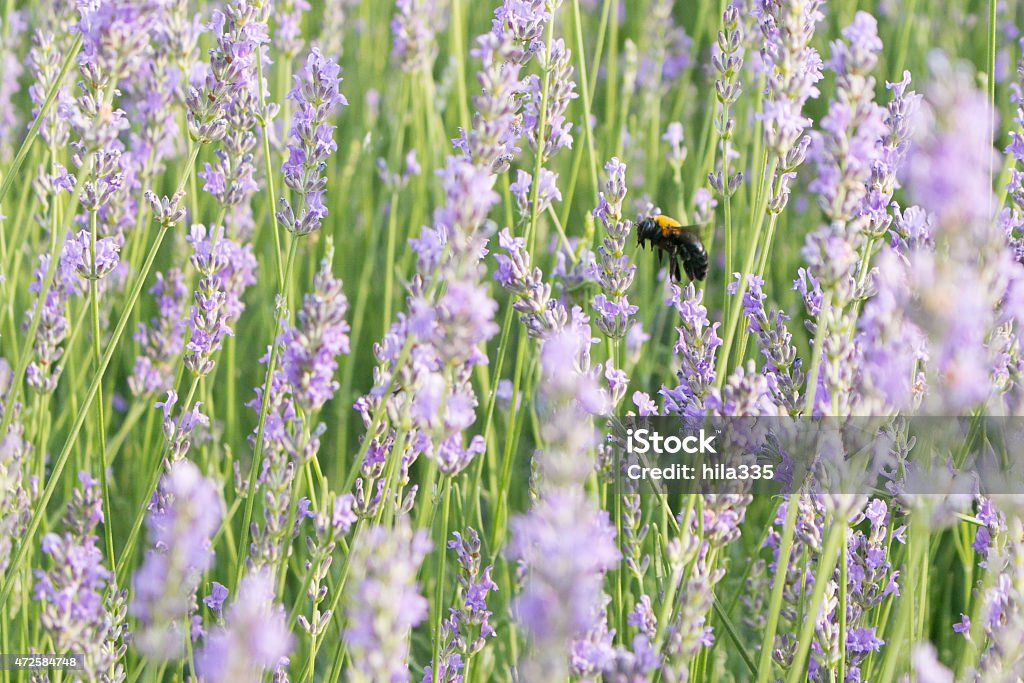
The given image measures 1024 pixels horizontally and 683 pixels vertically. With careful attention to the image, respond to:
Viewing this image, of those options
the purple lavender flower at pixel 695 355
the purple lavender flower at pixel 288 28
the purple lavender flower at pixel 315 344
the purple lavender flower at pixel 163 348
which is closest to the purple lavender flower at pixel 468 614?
the purple lavender flower at pixel 695 355

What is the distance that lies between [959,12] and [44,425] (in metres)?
3.64

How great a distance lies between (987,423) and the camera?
6.10 ft

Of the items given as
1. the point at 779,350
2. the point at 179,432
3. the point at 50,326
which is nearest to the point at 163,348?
the point at 50,326

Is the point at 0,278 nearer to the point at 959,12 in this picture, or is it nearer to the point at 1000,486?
the point at 1000,486

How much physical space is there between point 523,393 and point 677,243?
19.4 inches

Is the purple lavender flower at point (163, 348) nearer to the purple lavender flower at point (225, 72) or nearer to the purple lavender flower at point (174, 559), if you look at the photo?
the purple lavender flower at point (225, 72)

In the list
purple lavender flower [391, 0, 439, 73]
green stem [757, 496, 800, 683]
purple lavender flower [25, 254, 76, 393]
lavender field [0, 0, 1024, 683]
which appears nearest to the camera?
lavender field [0, 0, 1024, 683]

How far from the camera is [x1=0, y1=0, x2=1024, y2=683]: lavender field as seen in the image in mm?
1081

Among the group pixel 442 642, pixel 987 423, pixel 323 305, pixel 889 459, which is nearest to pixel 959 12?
pixel 987 423

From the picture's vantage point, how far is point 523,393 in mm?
2164

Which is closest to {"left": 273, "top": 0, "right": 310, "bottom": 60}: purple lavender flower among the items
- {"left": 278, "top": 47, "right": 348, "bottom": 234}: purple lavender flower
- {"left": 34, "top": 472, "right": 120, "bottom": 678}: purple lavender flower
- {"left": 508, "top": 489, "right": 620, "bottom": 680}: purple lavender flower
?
{"left": 278, "top": 47, "right": 348, "bottom": 234}: purple lavender flower

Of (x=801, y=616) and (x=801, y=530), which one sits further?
(x=801, y=616)

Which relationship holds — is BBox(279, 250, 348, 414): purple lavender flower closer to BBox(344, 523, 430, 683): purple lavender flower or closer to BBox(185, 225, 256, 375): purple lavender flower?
BBox(344, 523, 430, 683): purple lavender flower

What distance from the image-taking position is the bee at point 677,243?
226cm
